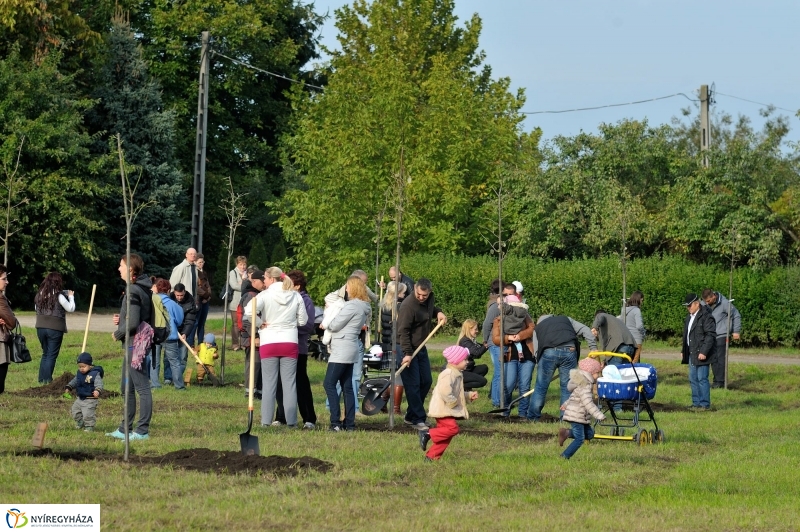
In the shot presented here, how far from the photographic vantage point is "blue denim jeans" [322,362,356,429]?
1431cm

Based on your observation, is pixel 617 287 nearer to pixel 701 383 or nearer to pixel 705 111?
pixel 705 111

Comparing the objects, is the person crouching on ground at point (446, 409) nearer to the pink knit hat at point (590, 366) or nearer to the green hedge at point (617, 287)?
the pink knit hat at point (590, 366)

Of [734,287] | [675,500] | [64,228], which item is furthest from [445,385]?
[64,228]

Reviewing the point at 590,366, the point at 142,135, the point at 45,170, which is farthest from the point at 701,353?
the point at 142,135

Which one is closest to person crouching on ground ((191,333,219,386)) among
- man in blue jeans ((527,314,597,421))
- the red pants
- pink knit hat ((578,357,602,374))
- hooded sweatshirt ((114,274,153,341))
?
man in blue jeans ((527,314,597,421))

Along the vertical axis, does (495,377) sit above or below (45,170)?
below

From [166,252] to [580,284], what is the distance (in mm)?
17551

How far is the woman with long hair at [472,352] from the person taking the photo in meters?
17.8

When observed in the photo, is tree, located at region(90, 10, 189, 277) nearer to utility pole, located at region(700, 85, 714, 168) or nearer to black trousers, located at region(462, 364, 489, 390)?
utility pole, located at region(700, 85, 714, 168)

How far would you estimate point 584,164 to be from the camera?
37906 millimetres

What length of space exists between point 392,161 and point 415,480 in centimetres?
2769

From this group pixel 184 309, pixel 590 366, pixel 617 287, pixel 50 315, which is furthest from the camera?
pixel 617 287

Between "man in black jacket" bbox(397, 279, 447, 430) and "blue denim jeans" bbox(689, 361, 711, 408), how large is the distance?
5918mm

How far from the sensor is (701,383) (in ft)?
63.5
